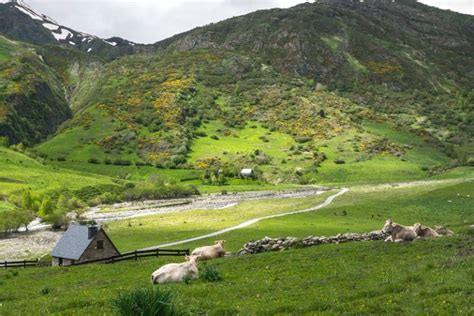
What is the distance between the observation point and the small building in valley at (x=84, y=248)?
152 ft

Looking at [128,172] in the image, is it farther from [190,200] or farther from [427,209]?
[427,209]

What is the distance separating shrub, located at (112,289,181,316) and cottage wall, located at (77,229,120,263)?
1412 inches

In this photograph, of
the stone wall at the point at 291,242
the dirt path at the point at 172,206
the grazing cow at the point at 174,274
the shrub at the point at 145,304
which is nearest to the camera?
the shrub at the point at 145,304

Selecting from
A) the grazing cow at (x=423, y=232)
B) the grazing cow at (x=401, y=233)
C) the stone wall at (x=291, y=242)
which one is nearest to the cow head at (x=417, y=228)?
the grazing cow at (x=423, y=232)

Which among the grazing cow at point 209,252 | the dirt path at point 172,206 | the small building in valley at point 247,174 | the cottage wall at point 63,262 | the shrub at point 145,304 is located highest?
the shrub at point 145,304

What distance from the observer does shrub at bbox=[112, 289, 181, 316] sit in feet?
39.8

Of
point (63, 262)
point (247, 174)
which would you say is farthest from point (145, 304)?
point (247, 174)

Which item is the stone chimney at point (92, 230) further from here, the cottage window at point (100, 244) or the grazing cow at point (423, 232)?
the grazing cow at point (423, 232)

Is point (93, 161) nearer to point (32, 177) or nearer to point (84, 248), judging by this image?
point (32, 177)

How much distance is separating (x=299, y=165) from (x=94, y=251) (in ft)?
419

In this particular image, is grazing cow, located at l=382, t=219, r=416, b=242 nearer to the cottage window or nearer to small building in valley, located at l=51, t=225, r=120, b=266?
small building in valley, located at l=51, t=225, r=120, b=266

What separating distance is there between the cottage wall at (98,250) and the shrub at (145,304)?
118ft

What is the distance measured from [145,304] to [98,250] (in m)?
37.6

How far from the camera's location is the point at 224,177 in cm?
16325
